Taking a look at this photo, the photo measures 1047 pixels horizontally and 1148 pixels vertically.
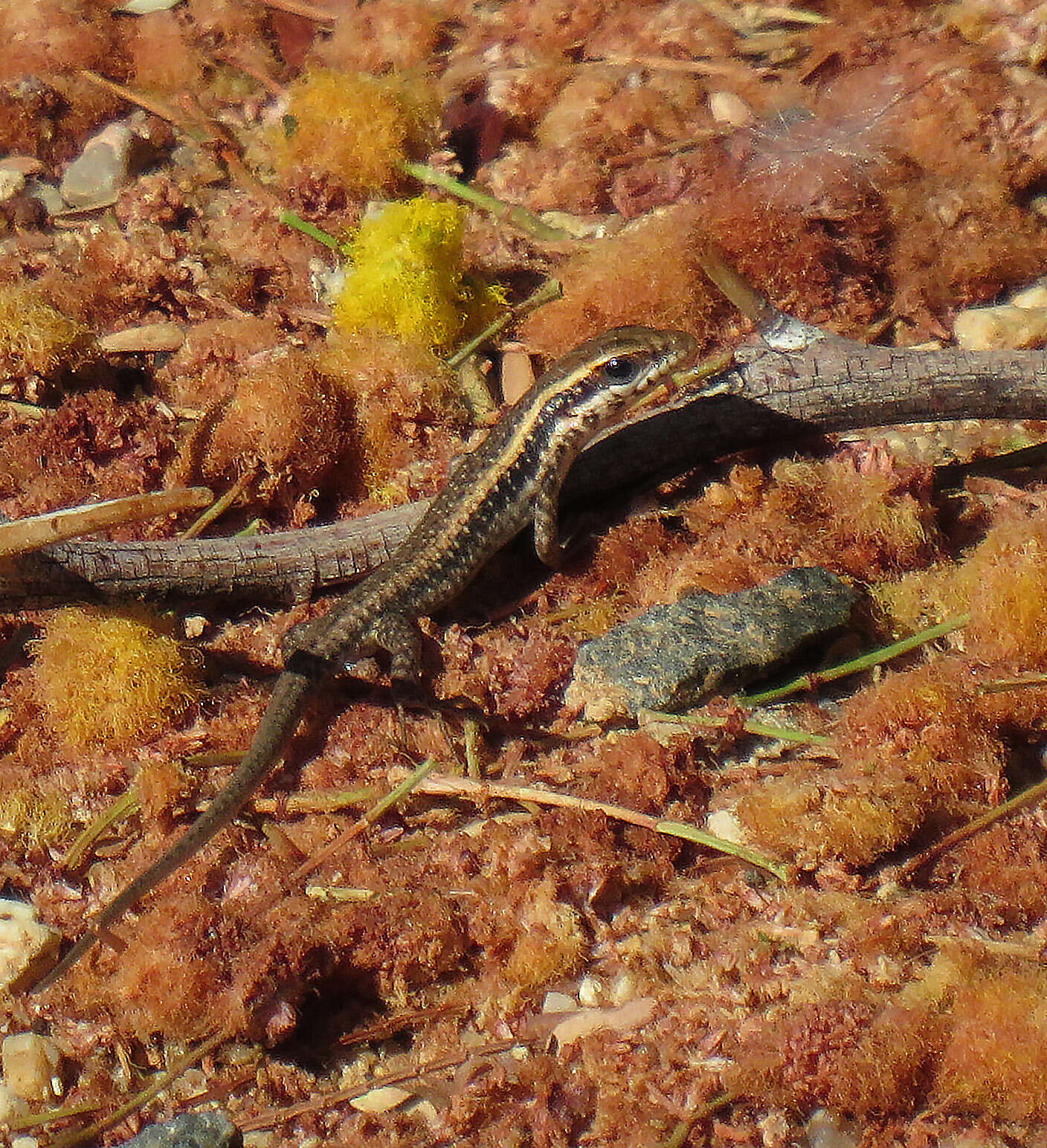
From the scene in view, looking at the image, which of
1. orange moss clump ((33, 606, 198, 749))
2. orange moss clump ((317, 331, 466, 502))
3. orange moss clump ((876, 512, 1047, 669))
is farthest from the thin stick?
orange moss clump ((876, 512, 1047, 669))

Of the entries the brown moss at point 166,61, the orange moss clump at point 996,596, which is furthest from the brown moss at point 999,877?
the brown moss at point 166,61

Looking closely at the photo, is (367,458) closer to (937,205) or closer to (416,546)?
(416,546)

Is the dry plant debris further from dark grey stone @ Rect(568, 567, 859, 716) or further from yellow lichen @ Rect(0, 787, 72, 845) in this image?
dark grey stone @ Rect(568, 567, 859, 716)

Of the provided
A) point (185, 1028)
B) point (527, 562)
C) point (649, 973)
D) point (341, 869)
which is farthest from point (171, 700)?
point (649, 973)

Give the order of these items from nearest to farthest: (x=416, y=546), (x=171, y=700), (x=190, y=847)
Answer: (x=190, y=847)
(x=171, y=700)
(x=416, y=546)

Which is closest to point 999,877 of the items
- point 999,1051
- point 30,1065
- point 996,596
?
point 999,1051

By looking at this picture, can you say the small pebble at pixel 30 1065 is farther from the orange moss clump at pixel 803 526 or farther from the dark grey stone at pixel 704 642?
the orange moss clump at pixel 803 526

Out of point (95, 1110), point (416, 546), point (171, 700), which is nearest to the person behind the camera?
point (95, 1110)
